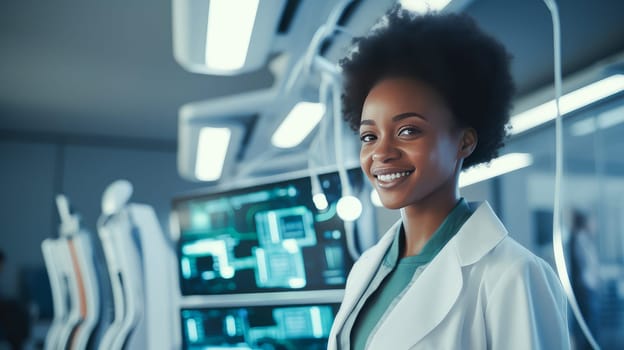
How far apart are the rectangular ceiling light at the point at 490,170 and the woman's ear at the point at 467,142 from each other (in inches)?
4.7

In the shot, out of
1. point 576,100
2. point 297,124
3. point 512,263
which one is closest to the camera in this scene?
point 512,263

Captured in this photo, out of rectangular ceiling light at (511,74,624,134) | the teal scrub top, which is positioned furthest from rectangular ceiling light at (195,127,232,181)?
the teal scrub top

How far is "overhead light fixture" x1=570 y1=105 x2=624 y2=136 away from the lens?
5.02m

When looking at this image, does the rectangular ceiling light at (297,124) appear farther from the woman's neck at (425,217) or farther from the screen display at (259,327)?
the woman's neck at (425,217)

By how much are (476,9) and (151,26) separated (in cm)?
235

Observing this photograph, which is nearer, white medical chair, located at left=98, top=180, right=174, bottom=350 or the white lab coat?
the white lab coat

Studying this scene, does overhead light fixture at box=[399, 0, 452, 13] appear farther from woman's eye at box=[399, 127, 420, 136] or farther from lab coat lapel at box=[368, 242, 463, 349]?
lab coat lapel at box=[368, 242, 463, 349]

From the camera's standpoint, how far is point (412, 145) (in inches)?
37.2

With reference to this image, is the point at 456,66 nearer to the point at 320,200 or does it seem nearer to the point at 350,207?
the point at 350,207

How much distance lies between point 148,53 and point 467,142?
4.23 meters

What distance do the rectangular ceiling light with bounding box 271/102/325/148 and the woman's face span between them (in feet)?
4.87

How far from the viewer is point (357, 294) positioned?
108 cm

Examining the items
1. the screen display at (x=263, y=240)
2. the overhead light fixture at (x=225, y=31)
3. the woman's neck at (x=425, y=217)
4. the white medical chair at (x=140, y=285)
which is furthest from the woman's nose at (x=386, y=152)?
the white medical chair at (x=140, y=285)

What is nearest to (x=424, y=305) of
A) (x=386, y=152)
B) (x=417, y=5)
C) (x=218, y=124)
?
(x=386, y=152)
